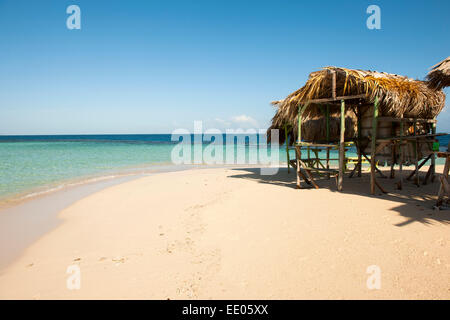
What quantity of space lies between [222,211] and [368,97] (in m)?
5.07

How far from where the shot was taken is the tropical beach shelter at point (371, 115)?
6992 millimetres

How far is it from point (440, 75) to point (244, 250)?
600 cm

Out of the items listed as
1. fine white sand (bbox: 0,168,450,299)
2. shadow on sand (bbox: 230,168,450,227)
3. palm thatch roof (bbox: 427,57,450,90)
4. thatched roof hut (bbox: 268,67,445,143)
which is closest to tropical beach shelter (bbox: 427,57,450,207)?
palm thatch roof (bbox: 427,57,450,90)

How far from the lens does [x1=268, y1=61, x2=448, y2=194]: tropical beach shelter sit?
699cm

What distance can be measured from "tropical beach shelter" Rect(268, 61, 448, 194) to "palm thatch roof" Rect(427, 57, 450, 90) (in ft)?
0.07

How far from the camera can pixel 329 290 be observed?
2.84 metres

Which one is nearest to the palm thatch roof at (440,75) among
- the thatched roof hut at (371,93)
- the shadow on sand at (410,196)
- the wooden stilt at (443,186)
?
the thatched roof hut at (371,93)

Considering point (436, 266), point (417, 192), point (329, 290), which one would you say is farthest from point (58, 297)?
point (417, 192)

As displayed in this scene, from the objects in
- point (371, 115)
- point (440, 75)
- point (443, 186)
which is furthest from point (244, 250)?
point (371, 115)

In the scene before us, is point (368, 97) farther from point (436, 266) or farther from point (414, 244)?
point (436, 266)

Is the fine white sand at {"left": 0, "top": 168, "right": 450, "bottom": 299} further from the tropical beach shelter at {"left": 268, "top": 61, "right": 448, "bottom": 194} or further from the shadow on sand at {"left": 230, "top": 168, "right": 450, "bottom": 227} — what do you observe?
the tropical beach shelter at {"left": 268, "top": 61, "right": 448, "bottom": 194}

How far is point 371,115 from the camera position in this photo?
8344mm

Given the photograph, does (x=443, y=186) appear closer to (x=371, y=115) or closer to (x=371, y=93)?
(x=371, y=93)


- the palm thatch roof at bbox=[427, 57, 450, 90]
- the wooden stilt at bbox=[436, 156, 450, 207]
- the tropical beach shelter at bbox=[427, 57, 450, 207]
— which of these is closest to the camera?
the wooden stilt at bbox=[436, 156, 450, 207]
